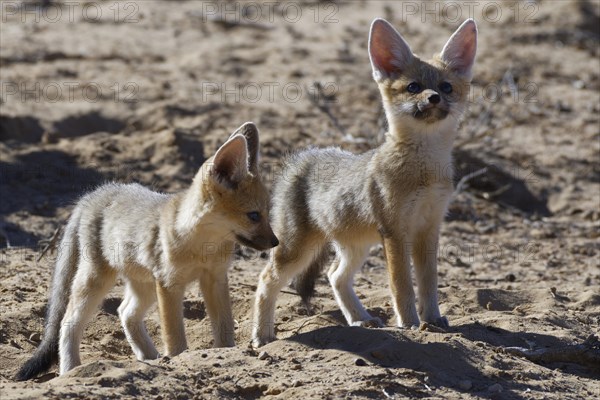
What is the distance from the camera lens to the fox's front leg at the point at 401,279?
6.86 metres

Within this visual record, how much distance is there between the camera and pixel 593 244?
10.5 meters

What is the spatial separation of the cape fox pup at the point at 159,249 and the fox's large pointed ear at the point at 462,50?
1610mm

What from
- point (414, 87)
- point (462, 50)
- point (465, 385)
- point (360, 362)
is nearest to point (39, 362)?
point (360, 362)

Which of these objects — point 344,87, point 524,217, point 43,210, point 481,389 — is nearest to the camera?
point 481,389

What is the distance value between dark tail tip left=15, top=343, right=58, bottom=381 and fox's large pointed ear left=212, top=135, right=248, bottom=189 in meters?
1.65

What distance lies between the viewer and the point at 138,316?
7297mm

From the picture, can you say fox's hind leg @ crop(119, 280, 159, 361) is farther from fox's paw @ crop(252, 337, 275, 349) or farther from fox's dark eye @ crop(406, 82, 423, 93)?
fox's dark eye @ crop(406, 82, 423, 93)

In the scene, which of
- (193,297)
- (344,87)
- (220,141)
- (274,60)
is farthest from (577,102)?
(193,297)

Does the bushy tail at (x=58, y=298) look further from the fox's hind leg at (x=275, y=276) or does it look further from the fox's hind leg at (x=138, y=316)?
the fox's hind leg at (x=275, y=276)

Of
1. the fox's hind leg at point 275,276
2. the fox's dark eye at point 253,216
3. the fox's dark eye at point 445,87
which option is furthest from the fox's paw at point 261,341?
the fox's dark eye at point 445,87

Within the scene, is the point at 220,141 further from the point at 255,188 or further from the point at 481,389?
the point at 481,389

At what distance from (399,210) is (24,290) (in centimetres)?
313

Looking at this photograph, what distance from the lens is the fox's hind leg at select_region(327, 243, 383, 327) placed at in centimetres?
757

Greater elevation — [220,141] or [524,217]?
[220,141]
